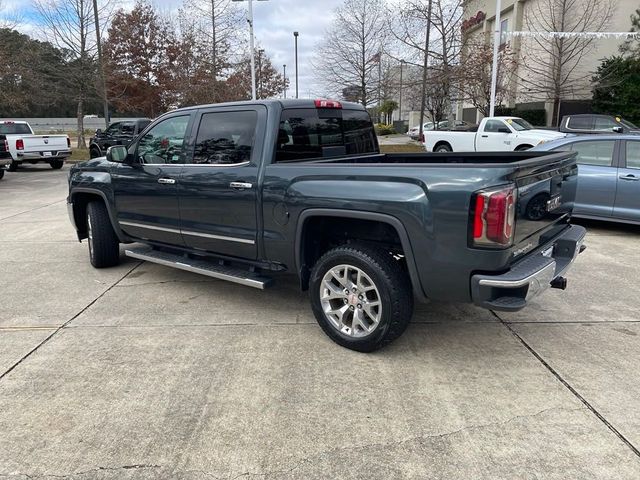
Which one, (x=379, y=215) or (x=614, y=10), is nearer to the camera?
(x=379, y=215)

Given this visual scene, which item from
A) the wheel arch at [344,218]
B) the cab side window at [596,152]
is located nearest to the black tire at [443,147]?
the cab side window at [596,152]

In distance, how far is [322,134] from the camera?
4.66 meters

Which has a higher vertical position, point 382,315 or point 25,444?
point 382,315

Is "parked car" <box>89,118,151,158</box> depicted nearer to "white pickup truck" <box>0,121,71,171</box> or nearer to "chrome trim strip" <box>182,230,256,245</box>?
"white pickup truck" <box>0,121,71,171</box>

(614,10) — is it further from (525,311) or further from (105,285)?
(105,285)

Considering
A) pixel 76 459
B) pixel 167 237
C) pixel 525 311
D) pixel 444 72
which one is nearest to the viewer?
pixel 76 459

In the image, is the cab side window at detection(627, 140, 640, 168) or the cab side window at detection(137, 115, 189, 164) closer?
the cab side window at detection(137, 115, 189, 164)

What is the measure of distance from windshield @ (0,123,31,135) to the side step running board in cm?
1760

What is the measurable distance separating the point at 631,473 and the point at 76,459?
277cm

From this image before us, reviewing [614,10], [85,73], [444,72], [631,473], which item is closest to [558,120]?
[614,10]

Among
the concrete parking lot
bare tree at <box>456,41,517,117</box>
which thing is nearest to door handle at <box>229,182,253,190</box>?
the concrete parking lot

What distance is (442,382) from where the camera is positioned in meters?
3.42

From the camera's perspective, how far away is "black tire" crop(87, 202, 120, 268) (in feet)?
19.6

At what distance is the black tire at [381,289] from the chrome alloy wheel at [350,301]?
2 cm
